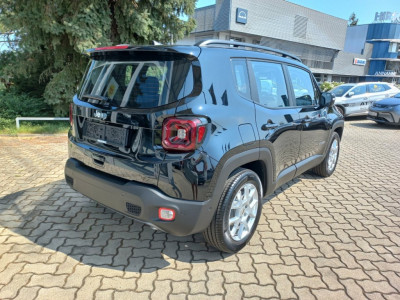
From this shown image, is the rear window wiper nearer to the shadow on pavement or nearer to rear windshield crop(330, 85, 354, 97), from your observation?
the shadow on pavement

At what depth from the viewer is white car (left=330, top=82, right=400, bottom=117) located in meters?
11.6

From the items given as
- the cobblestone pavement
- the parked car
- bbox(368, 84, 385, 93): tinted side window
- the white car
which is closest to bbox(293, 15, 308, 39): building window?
bbox(368, 84, 385, 93): tinted side window

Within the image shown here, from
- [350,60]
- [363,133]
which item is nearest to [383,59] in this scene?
[350,60]

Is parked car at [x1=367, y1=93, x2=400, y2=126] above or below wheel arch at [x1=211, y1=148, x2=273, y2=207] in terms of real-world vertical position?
below

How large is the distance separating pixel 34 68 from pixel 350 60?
4392 cm

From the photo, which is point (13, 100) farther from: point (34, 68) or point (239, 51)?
point (239, 51)

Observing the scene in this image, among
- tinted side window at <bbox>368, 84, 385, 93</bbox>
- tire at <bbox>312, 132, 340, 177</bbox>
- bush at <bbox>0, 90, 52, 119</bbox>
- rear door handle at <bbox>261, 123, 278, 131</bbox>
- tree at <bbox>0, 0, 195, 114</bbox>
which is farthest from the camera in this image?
tinted side window at <bbox>368, 84, 385, 93</bbox>

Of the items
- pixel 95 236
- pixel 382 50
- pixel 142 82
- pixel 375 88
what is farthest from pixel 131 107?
pixel 382 50

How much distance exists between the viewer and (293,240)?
3.09 m

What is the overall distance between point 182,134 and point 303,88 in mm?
2316

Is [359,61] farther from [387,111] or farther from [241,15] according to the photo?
[387,111]

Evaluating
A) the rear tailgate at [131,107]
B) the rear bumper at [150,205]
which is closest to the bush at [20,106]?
the rear tailgate at [131,107]

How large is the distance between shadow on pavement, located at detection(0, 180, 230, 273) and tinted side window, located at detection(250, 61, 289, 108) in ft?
5.17

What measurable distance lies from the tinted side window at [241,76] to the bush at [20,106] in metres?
7.46
